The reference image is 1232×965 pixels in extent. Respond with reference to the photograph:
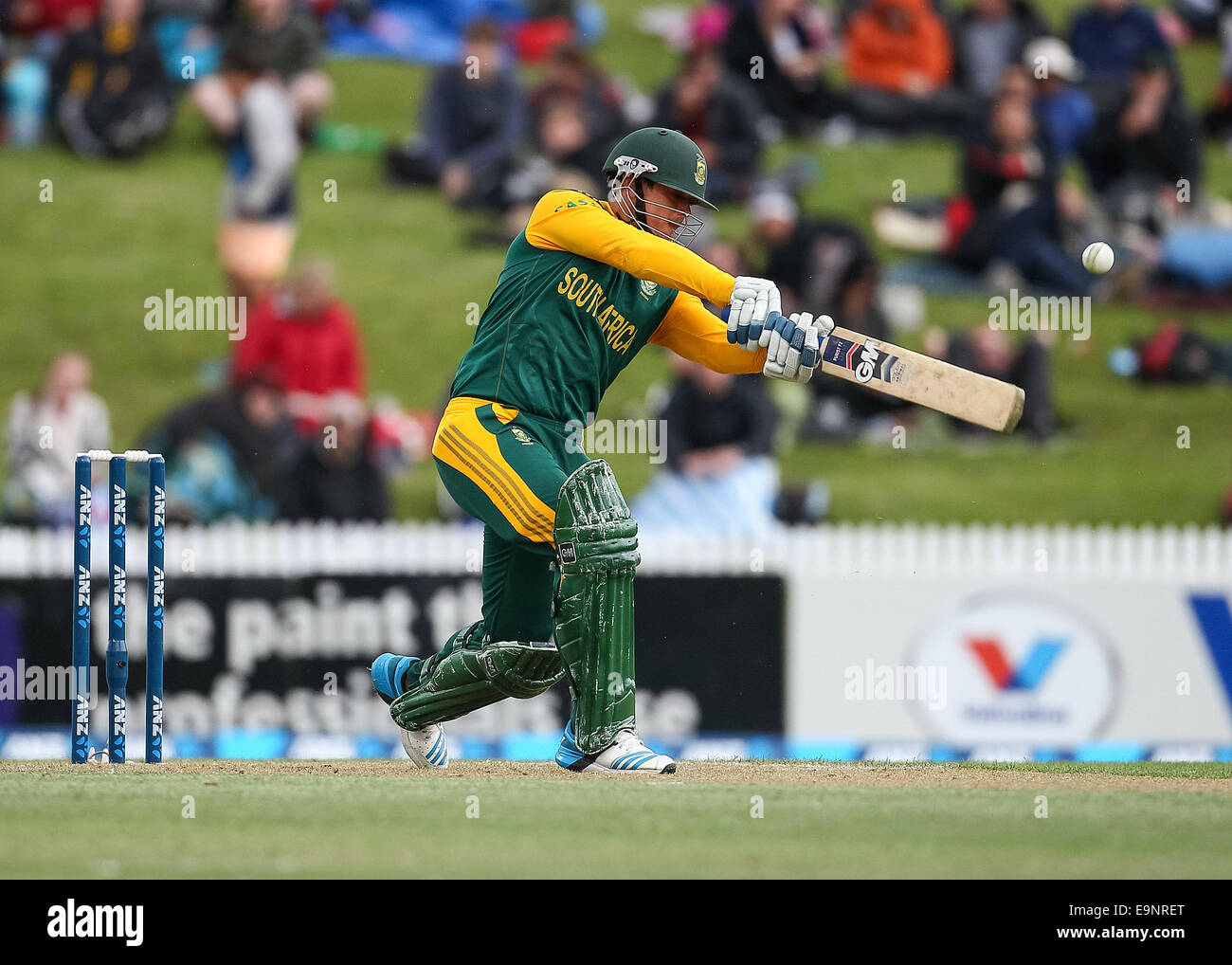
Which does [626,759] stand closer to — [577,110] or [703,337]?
[703,337]

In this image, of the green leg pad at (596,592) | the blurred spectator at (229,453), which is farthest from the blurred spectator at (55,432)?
the green leg pad at (596,592)

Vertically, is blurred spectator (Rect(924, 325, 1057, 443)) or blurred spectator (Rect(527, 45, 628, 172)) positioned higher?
blurred spectator (Rect(527, 45, 628, 172))

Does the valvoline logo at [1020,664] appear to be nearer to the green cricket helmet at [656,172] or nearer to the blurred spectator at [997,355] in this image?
the blurred spectator at [997,355]

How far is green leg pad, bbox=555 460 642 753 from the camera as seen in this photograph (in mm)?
6211

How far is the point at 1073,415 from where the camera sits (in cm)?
1515

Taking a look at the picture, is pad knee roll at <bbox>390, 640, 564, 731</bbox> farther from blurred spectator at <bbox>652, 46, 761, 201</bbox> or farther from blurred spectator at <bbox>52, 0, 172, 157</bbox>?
blurred spectator at <bbox>52, 0, 172, 157</bbox>

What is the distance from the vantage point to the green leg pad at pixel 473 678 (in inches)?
256

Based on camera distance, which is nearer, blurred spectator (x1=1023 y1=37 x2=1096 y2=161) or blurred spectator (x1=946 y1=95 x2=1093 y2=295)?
blurred spectator (x1=946 y1=95 x2=1093 y2=295)

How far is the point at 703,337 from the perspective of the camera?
6.84 metres

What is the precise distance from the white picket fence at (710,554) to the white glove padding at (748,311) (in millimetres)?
4996

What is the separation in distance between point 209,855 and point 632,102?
41.3 ft

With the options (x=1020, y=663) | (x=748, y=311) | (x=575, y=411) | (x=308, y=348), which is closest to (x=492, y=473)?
(x=575, y=411)

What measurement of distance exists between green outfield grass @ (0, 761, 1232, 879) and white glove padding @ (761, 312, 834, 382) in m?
1.38

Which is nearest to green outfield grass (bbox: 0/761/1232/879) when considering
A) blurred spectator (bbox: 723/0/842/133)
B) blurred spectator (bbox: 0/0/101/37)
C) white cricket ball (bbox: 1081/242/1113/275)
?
white cricket ball (bbox: 1081/242/1113/275)
